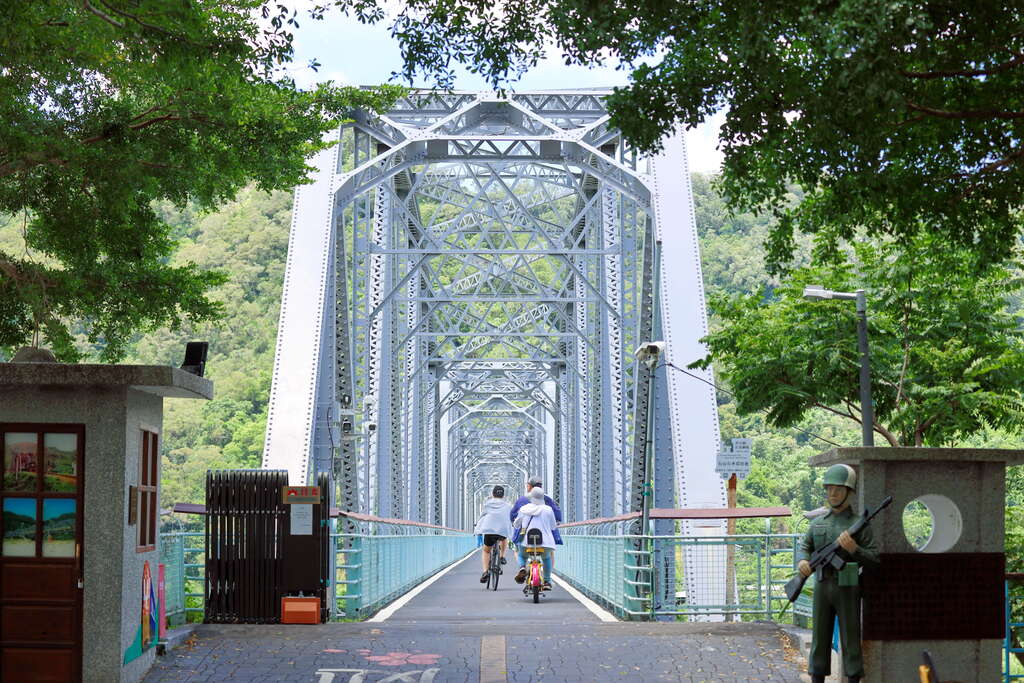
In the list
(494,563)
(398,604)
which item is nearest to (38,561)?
(398,604)

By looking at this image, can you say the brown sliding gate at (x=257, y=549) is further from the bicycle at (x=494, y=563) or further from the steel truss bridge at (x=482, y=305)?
the bicycle at (x=494, y=563)

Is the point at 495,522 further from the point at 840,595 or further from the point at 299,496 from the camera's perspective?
the point at 840,595

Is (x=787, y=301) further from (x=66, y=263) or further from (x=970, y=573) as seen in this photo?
(x=970, y=573)

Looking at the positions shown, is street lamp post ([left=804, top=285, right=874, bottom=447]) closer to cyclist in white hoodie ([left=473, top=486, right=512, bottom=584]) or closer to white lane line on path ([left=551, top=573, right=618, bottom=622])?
white lane line on path ([left=551, top=573, right=618, bottom=622])

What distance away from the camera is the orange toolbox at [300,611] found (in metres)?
12.8

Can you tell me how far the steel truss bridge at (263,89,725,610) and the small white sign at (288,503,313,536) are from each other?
13.7 ft

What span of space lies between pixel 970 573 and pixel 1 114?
9.01m

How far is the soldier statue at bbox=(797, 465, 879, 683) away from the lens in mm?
7703

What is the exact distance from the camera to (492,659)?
1020 cm

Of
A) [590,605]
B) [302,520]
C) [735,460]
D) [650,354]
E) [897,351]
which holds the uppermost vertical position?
[897,351]

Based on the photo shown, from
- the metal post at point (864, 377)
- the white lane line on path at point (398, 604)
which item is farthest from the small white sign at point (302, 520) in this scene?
the metal post at point (864, 377)


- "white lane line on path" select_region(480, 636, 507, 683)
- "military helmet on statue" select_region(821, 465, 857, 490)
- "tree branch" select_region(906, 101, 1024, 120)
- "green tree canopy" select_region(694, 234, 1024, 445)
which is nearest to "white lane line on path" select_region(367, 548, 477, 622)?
"white lane line on path" select_region(480, 636, 507, 683)

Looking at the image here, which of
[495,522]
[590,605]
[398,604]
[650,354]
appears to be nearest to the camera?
[650,354]

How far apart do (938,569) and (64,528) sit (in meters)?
5.41
